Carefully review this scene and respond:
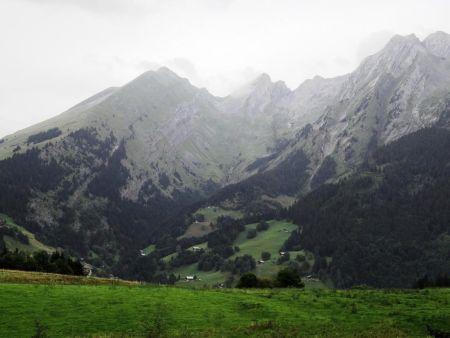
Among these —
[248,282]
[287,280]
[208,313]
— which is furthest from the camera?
[287,280]

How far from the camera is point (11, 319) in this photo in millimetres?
39094

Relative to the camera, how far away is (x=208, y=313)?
43.7m

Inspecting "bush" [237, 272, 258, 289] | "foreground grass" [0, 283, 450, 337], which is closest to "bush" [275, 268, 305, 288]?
"bush" [237, 272, 258, 289]

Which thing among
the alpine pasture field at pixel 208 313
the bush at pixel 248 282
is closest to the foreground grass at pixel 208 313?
the alpine pasture field at pixel 208 313

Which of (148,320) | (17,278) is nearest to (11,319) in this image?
(148,320)

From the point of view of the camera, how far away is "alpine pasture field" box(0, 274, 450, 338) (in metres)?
37.6

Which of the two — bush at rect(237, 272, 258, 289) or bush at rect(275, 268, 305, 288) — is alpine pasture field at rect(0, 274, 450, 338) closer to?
bush at rect(237, 272, 258, 289)

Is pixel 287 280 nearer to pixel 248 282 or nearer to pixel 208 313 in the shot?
pixel 248 282

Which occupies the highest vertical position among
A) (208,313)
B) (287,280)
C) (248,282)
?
(208,313)

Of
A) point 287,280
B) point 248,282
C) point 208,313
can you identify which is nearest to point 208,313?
point 208,313

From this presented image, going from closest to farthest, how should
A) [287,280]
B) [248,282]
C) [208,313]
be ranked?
[208,313], [248,282], [287,280]

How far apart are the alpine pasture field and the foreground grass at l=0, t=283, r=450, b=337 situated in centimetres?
8

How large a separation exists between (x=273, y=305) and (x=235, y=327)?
29.6 ft

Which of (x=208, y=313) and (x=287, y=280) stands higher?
(x=208, y=313)
